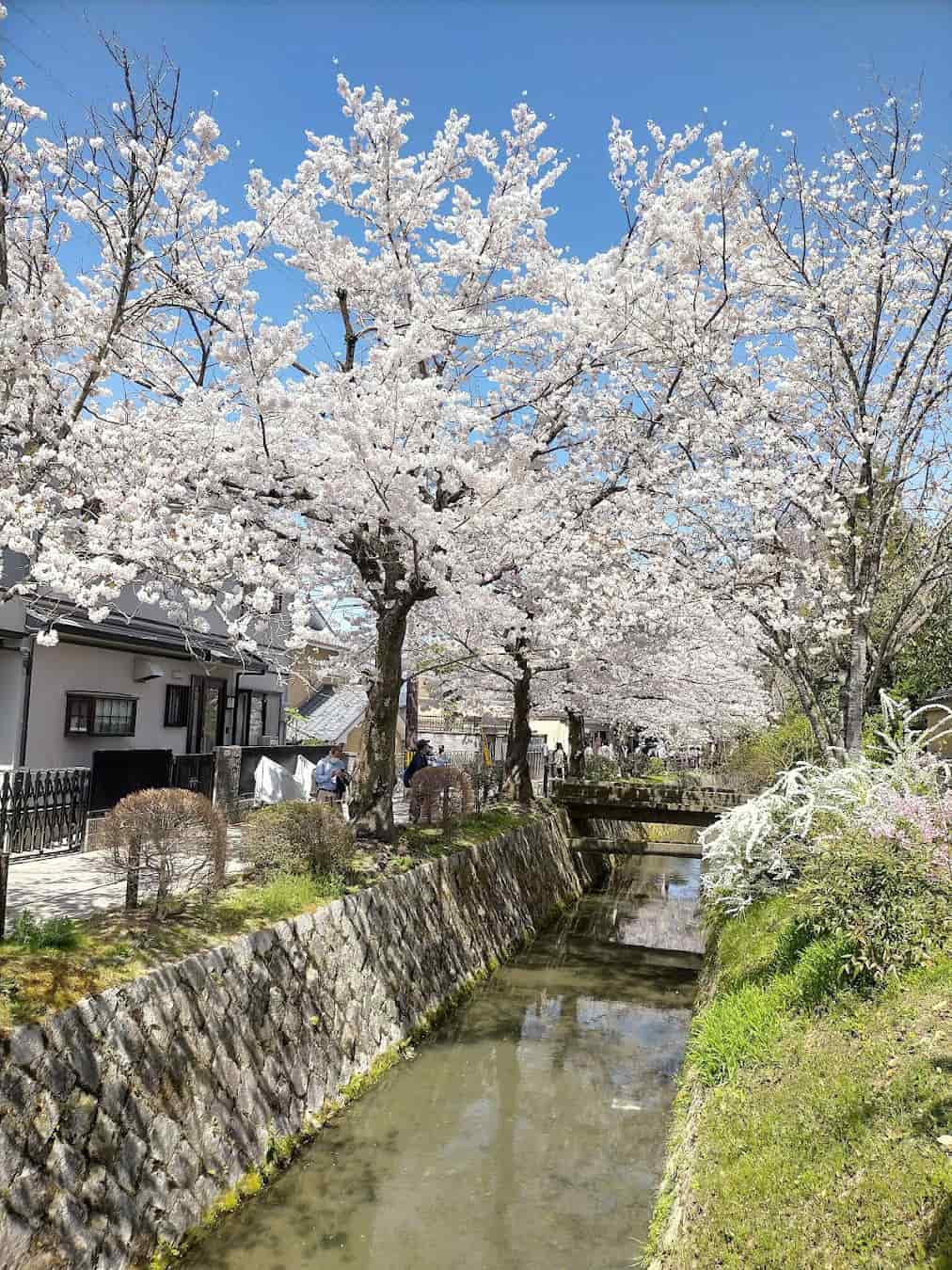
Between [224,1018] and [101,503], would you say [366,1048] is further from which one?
[101,503]

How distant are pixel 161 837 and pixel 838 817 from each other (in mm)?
6321

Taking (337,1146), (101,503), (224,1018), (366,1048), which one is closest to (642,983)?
(366,1048)

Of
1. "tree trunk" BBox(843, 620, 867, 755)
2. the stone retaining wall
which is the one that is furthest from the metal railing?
"tree trunk" BBox(843, 620, 867, 755)

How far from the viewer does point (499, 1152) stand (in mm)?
8273

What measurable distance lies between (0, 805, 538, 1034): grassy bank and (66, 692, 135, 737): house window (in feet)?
20.2

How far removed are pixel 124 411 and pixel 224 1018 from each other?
6.62m

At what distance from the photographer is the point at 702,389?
12438 millimetres

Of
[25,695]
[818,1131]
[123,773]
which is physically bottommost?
[818,1131]

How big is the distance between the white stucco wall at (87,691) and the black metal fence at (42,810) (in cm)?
256

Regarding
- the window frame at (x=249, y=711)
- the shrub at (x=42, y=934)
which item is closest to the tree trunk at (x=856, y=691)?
the shrub at (x=42, y=934)

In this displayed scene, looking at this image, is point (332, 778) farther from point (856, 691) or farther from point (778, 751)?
point (778, 751)

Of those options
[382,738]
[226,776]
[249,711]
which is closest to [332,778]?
[226,776]

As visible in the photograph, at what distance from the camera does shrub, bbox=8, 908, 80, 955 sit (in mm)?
6473

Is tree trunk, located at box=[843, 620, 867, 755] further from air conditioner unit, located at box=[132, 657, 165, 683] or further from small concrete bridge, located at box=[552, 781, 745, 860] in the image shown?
air conditioner unit, located at box=[132, 657, 165, 683]
